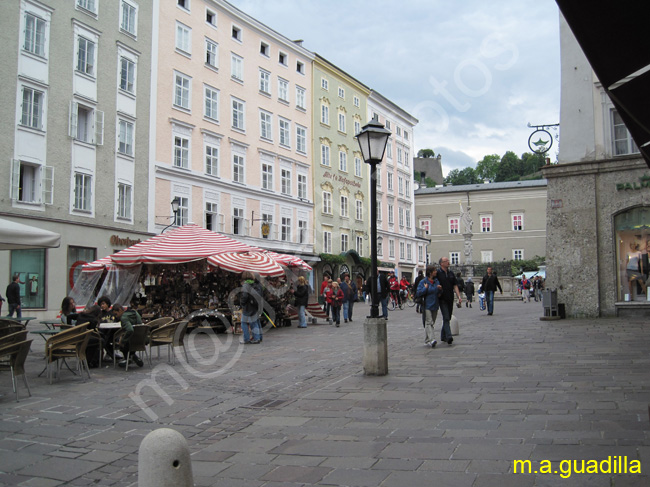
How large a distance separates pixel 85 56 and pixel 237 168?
487 inches

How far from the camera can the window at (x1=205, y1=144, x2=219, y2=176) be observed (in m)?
35.1

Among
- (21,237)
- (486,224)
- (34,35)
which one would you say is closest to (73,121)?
(34,35)

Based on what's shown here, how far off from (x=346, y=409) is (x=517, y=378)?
297 cm

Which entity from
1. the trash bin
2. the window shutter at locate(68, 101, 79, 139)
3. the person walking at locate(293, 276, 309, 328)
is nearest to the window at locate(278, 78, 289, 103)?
the window shutter at locate(68, 101, 79, 139)

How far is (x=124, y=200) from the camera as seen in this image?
29.1 meters

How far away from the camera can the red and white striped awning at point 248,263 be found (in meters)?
17.3

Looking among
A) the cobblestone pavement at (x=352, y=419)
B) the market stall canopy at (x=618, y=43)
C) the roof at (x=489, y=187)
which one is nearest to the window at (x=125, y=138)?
the cobblestone pavement at (x=352, y=419)

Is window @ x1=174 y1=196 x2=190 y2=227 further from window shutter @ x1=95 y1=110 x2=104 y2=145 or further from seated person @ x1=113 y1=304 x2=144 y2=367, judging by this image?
seated person @ x1=113 y1=304 x2=144 y2=367

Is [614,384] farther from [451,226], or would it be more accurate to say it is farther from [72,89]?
[451,226]

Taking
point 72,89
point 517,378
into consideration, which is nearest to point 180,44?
point 72,89

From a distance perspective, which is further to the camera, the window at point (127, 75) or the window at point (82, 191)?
the window at point (127, 75)

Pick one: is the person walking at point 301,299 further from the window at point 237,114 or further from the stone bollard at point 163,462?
the window at point 237,114

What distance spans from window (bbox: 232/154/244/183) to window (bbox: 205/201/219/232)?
111 inches

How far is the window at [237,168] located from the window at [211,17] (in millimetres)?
8129
